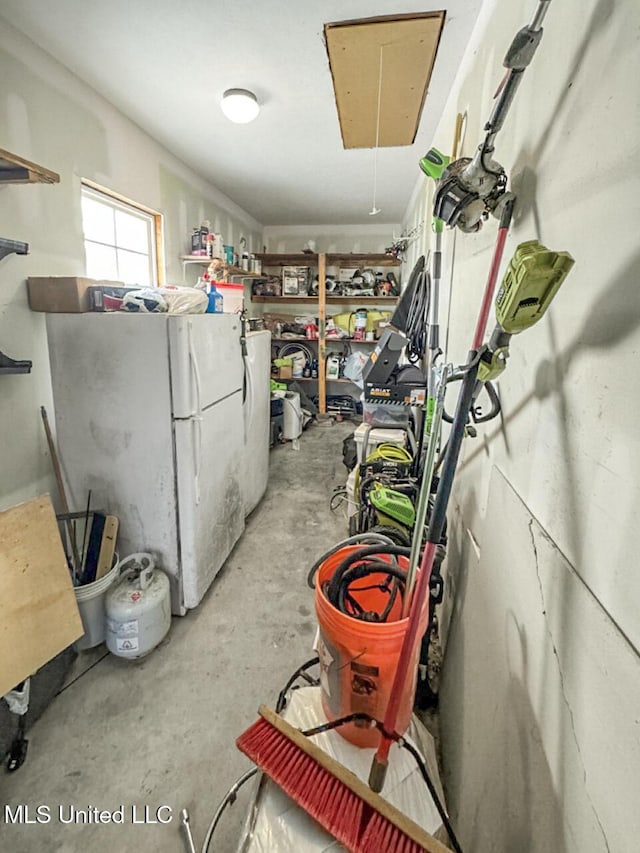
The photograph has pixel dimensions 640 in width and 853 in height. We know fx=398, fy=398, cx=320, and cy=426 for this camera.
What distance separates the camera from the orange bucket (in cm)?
96

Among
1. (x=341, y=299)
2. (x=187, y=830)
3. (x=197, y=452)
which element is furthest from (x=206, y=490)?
(x=341, y=299)

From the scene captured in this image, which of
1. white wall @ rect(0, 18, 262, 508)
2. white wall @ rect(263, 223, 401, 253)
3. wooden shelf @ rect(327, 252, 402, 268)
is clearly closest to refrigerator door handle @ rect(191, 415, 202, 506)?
white wall @ rect(0, 18, 262, 508)

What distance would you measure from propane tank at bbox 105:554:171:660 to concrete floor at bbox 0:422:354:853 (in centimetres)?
10

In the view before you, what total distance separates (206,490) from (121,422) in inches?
20.7

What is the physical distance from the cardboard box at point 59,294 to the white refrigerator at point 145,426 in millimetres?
51

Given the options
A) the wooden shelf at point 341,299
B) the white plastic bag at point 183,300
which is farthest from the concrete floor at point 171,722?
the wooden shelf at point 341,299

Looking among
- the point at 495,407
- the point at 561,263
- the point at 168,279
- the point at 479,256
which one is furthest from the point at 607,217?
the point at 168,279

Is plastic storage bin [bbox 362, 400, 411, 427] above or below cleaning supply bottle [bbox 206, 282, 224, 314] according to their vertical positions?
below

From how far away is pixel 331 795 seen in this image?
0.83 meters

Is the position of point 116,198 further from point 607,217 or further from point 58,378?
point 607,217

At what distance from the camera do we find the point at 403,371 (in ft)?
9.31

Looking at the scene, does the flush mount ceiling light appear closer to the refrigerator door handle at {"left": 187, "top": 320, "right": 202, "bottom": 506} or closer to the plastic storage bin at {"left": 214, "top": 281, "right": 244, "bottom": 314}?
the plastic storage bin at {"left": 214, "top": 281, "right": 244, "bottom": 314}

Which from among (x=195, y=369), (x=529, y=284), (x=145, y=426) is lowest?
(x=145, y=426)

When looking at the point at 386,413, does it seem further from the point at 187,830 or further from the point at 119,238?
the point at 187,830
